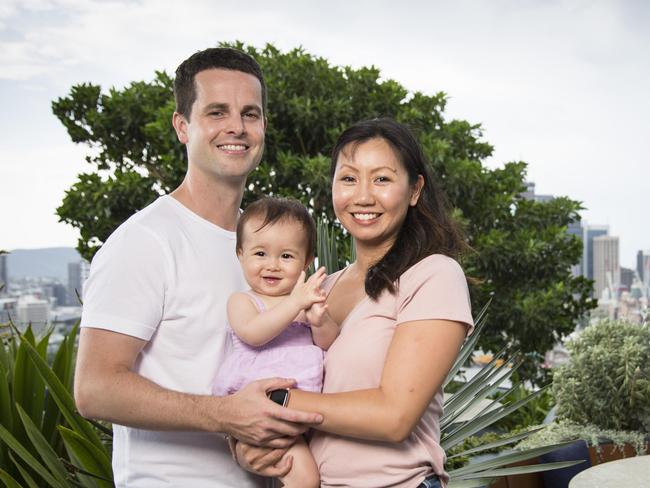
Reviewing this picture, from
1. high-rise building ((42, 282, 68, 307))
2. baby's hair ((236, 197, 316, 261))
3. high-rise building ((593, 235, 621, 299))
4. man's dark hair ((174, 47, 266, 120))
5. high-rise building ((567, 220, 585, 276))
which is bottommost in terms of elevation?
baby's hair ((236, 197, 316, 261))

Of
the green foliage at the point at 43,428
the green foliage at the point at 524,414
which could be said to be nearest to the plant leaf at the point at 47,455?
the green foliage at the point at 43,428

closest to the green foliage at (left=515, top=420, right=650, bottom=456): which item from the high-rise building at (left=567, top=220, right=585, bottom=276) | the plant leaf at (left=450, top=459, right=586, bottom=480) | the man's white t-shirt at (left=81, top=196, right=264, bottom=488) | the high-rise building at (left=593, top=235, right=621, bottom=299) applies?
the plant leaf at (left=450, top=459, right=586, bottom=480)

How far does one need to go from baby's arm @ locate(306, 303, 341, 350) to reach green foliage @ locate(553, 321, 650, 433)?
4.57m

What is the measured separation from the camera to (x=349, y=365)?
1.97 metres

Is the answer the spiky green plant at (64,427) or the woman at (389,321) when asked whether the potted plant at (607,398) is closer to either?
the spiky green plant at (64,427)

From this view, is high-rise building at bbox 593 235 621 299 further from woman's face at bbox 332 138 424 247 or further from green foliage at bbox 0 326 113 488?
woman's face at bbox 332 138 424 247

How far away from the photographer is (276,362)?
2105mm

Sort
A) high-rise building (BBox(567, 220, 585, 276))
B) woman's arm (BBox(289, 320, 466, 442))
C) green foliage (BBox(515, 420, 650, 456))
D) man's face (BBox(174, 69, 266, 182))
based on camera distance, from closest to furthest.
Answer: woman's arm (BBox(289, 320, 466, 442))
man's face (BBox(174, 69, 266, 182))
green foliage (BBox(515, 420, 650, 456))
high-rise building (BBox(567, 220, 585, 276))

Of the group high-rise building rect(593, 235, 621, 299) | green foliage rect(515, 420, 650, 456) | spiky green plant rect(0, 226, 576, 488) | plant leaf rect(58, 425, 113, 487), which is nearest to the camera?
plant leaf rect(58, 425, 113, 487)

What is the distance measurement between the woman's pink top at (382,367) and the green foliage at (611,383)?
451 centimetres

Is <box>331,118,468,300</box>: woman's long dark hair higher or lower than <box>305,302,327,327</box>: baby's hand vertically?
higher

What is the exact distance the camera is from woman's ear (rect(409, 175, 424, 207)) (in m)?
2.21

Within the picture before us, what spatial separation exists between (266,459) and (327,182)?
5395mm

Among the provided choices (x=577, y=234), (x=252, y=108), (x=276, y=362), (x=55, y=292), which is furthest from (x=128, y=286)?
(x=55, y=292)
